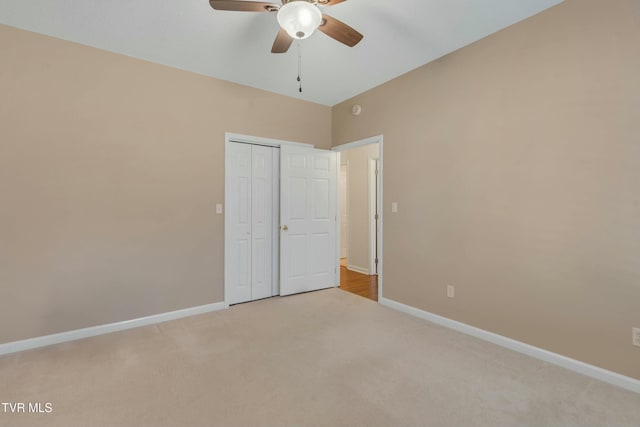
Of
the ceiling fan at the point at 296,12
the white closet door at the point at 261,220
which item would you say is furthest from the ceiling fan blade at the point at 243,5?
the white closet door at the point at 261,220

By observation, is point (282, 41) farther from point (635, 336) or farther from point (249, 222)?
point (635, 336)

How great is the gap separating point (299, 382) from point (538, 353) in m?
1.93

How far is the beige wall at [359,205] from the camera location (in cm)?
534

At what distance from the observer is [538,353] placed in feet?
7.59

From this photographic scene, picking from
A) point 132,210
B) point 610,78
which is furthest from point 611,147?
point 132,210

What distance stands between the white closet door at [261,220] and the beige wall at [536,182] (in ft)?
5.92

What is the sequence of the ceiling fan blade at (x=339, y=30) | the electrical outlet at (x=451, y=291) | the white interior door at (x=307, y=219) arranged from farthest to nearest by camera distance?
the white interior door at (x=307, y=219)
the electrical outlet at (x=451, y=291)
the ceiling fan blade at (x=339, y=30)

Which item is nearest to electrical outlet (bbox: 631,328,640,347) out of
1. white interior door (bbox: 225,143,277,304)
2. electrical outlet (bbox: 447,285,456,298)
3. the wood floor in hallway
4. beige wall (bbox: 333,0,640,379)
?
beige wall (bbox: 333,0,640,379)

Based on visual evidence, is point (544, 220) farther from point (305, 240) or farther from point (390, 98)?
point (305, 240)

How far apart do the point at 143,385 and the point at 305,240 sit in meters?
2.49

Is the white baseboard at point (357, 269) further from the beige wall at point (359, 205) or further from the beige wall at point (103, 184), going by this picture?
the beige wall at point (103, 184)

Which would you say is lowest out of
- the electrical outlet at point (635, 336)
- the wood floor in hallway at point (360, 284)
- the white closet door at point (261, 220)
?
the wood floor in hallway at point (360, 284)

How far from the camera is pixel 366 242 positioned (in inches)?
211

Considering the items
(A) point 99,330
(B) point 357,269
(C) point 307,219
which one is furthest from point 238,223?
(B) point 357,269
